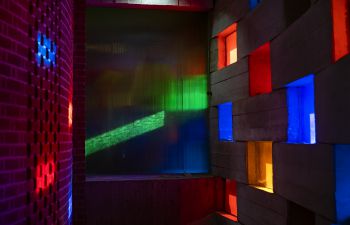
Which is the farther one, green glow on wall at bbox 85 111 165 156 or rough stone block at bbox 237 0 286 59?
green glow on wall at bbox 85 111 165 156

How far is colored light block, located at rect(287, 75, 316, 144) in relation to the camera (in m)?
4.72

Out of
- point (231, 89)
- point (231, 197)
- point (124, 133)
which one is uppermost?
point (231, 89)

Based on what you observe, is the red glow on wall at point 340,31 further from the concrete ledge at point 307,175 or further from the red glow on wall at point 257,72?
the red glow on wall at point 257,72

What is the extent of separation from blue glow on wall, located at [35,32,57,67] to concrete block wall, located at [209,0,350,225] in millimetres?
2276

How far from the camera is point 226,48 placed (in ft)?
25.7

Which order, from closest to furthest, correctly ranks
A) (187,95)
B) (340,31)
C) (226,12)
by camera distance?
(340,31) < (226,12) < (187,95)

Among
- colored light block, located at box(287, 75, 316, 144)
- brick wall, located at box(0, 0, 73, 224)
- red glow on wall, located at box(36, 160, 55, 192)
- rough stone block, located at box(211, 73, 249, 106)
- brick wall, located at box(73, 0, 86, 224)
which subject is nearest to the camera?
brick wall, located at box(0, 0, 73, 224)

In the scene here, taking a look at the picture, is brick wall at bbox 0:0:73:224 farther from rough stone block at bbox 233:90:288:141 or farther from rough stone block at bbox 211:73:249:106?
rough stone block at bbox 211:73:249:106

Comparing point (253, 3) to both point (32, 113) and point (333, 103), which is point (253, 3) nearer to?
point (333, 103)

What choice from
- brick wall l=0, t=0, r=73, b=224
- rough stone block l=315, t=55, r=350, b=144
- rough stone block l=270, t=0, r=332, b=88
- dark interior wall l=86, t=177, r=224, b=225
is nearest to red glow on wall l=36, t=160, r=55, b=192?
brick wall l=0, t=0, r=73, b=224

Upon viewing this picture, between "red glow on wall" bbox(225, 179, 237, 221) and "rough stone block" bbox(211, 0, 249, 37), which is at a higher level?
"rough stone block" bbox(211, 0, 249, 37)

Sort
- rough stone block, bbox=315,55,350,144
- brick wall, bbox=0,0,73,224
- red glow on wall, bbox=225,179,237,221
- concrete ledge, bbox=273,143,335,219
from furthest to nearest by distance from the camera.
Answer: red glow on wall, bbox=225,179,237,221 → concrete ledge, bbox=273,143,335,219 → rough stone block, bbox=315,55,350,144 → brick wall, bbox=0,0,73,224

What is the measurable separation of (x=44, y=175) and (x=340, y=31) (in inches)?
105

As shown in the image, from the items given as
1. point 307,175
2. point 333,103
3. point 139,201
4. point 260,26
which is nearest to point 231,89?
point 260,26
